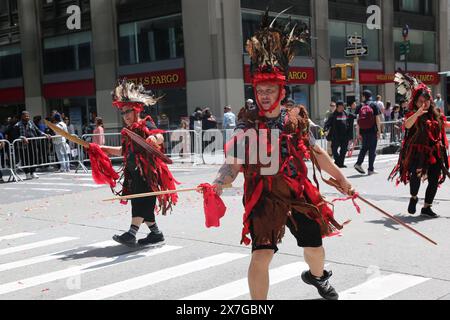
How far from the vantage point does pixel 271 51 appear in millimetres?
4367

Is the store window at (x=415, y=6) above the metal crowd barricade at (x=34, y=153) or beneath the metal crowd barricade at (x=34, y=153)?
above

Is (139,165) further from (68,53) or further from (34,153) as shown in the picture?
(68,53)

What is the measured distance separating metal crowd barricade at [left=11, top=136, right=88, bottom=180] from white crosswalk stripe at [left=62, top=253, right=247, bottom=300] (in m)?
10.4

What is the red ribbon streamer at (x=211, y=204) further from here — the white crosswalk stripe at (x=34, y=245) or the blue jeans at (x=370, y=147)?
the blue jeans at (x=370, y=147)

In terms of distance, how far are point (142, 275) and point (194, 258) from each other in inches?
29.8

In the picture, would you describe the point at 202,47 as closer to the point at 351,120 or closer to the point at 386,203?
the point at 351,120

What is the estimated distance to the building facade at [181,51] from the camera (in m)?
23.0

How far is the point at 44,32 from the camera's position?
96.7 feet

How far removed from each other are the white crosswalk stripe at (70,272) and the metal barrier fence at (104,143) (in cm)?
929

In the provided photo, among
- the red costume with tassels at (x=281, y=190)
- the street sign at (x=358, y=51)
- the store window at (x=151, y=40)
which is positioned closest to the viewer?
the red costume with tassels at (x=281, y=190)

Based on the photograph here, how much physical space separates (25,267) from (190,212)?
10.8ft

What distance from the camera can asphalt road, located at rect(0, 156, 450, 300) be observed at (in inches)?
198

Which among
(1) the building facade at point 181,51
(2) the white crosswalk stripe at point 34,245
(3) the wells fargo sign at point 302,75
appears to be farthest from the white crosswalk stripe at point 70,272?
(3) the wells fargo sign at point 302,75
